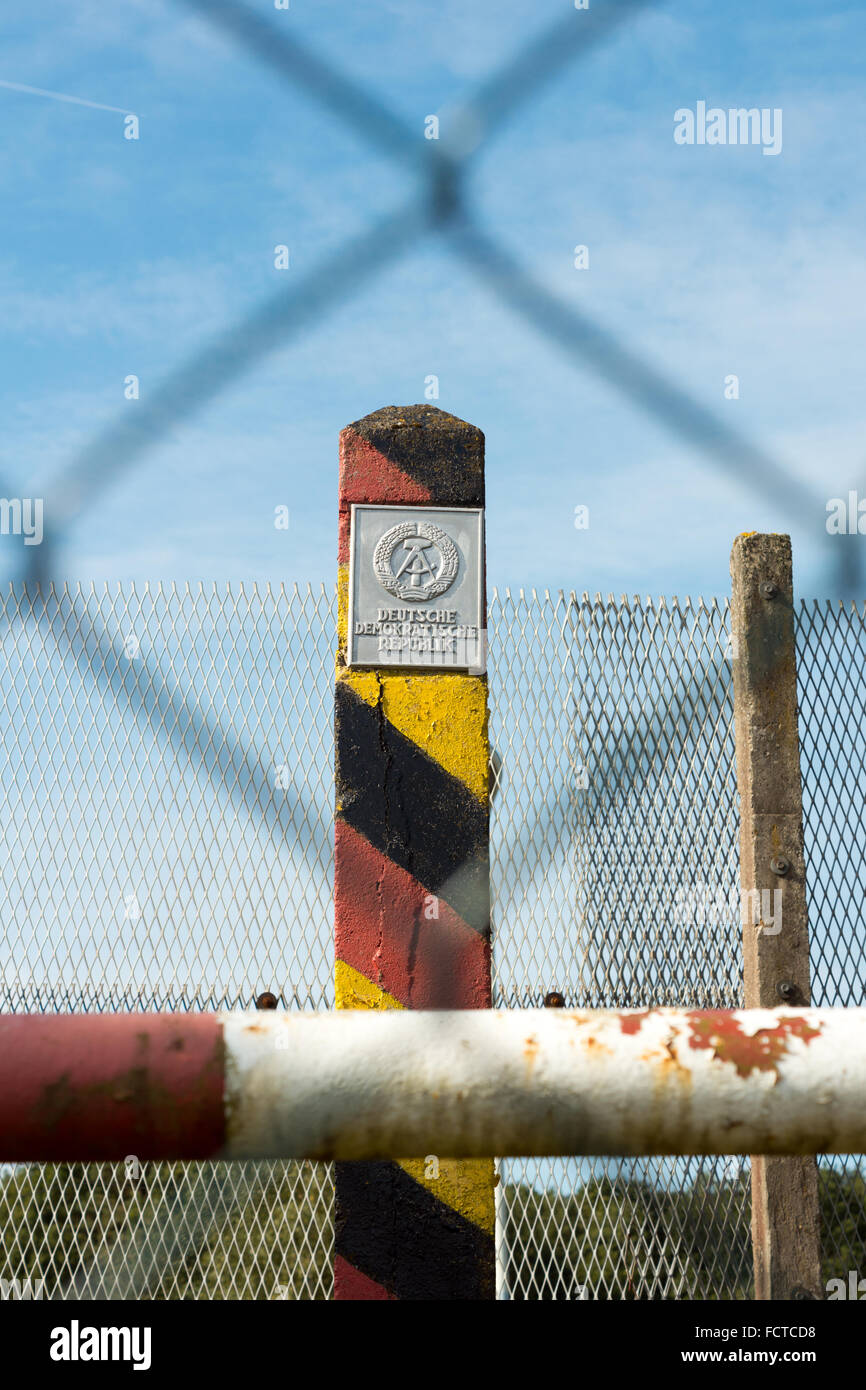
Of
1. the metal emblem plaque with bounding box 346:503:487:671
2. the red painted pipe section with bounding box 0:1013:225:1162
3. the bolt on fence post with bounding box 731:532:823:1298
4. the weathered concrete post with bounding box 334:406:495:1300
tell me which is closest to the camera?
the red painted pipe section with bounding box 0:1013:225:1162

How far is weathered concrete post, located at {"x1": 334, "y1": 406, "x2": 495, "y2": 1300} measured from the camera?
313 centimetres

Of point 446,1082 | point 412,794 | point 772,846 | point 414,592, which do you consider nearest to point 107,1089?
point 446,1082

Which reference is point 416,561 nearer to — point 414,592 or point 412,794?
point 414,592

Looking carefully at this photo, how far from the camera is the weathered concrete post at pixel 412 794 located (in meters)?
3.13

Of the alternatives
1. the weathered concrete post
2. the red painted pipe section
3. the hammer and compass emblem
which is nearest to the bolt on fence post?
the weathered concrete post

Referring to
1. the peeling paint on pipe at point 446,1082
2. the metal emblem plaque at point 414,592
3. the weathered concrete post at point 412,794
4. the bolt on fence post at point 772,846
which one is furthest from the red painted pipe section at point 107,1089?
the bolt on fence post at point 772,846

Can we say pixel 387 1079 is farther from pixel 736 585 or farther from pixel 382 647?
pixel 736 585

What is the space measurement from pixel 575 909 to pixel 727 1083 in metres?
3.22

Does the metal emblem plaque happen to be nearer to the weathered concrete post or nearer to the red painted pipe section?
the weathered concrete post

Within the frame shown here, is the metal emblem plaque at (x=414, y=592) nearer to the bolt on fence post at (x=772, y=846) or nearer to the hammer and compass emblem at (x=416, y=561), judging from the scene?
the hammer and compass emblem at (x=416, y=561)

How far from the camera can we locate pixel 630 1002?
4.15m

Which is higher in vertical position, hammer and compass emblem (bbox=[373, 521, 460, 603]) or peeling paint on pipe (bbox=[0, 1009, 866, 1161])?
hammer and compass emblem (bbox=[373, 521, 460, 603])

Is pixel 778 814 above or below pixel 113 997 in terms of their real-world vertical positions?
above
